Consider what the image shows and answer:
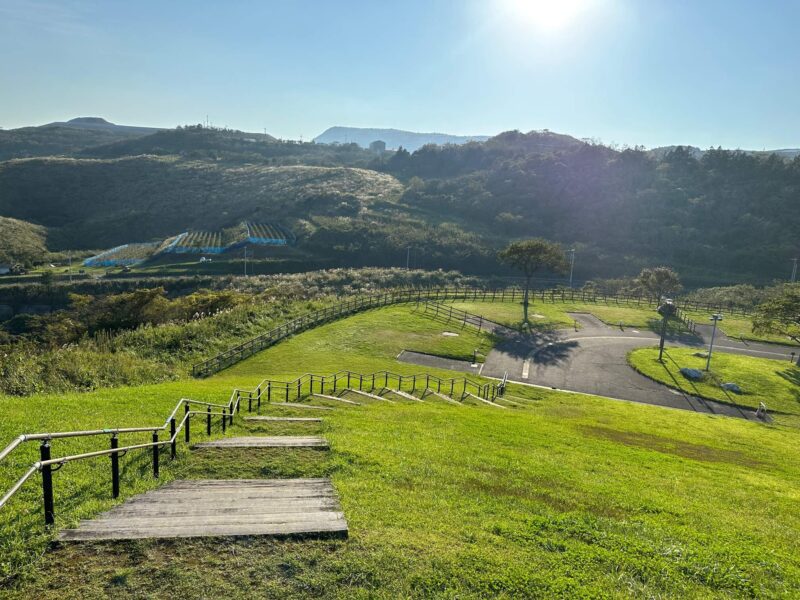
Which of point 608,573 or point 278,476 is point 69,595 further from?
point 608,573

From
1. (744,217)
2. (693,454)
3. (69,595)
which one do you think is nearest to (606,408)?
(693,454)

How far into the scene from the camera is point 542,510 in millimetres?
9648

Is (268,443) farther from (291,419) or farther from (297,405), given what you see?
(297,405)

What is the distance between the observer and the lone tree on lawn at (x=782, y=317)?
3981 centimetres

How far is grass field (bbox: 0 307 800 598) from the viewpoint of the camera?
19.1ft

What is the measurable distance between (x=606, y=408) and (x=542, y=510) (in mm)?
20045

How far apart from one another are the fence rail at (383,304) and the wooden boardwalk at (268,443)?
60.4ft

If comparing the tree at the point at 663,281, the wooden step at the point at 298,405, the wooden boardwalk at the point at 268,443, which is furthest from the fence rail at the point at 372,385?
the tree at the point at 663,281

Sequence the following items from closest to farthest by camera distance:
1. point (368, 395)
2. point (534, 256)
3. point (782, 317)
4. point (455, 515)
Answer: point (455, 515)
point (368, 395)
point (782, 317)
point (534, 256)

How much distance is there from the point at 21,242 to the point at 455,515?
406 ft

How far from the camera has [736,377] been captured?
35.3 m

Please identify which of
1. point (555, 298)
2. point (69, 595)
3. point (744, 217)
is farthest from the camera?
point (744, 217)

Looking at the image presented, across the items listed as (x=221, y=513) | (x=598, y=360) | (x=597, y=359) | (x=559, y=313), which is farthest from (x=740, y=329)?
(x=221, y=513)

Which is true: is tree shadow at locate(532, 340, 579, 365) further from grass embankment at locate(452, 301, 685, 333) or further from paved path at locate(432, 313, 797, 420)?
grass embankment at locate(452, 301, 685, 333)
